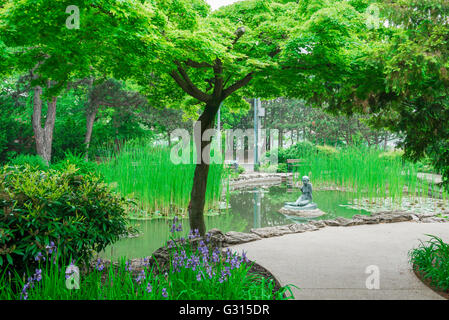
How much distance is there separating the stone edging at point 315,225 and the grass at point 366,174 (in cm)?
195

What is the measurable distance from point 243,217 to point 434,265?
486 centimetres

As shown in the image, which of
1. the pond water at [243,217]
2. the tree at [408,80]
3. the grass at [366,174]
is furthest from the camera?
the grass at [366,174]

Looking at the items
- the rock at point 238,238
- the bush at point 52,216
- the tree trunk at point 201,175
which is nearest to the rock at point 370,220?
the rock at point 238,238

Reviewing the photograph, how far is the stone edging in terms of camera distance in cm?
514

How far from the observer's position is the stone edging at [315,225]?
5141 mm

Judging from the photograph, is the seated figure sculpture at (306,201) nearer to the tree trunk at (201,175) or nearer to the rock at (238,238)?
the rock at (238,238)

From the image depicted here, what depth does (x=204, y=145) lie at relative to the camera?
5020 mm

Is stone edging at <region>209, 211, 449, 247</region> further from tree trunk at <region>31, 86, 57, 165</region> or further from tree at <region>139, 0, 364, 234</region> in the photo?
tree trunk at <region>31, 86, 57, 165</region>

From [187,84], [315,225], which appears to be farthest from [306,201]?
[187,84]

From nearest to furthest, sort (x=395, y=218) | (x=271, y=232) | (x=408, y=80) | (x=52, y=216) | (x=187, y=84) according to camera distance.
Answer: (x=408, y=80) → (x=52, y=216) → (x=187, y=84) → (x=271, y=232) → (x=395, y=218)

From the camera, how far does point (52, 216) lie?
3.01 meters

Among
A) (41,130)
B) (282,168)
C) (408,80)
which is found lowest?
(282,168)

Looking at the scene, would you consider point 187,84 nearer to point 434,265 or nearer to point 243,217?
point 434,265

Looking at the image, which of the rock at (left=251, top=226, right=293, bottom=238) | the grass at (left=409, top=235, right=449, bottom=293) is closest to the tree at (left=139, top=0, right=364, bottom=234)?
the rock at (left=251, top=226, right=293, bottom=238)
